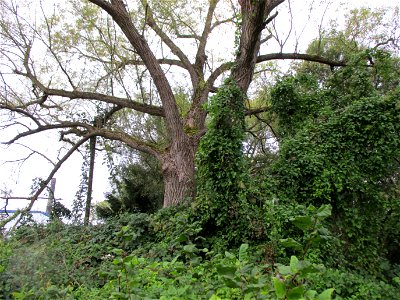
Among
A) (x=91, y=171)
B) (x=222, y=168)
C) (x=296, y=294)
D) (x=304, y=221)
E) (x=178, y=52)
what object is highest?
(x=178, y=52)

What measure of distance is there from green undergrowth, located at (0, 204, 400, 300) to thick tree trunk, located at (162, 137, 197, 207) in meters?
1.26

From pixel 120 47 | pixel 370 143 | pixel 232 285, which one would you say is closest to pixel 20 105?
pixel 120 47

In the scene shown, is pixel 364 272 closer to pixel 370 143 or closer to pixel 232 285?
pixel 370 143

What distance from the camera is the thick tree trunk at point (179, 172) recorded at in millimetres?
8844

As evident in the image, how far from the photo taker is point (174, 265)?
2.66 metres

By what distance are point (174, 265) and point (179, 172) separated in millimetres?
6489

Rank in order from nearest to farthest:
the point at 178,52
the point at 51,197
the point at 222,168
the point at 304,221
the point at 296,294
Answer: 1. the point at 296,294
2. the point at 304,221
3. the point at 222,168
4. the point at 51,197
5. the point at 178,52

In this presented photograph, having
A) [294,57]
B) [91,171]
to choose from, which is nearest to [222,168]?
[294,57]

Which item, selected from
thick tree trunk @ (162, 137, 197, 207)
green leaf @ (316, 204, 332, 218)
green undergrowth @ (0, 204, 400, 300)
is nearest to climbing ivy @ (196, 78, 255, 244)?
green undergrowth @ (0, 204, 400, 300)

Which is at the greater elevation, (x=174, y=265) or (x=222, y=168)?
(x=222, y=168)

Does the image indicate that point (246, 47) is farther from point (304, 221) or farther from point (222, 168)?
point (304, 221)

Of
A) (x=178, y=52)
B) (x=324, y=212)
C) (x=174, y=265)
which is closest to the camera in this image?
(x=324, y=212)

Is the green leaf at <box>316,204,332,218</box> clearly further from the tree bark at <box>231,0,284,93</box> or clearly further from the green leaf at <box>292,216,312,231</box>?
the tree bark at <box>231,0,284,93</box>

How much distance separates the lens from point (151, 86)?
40.1 feet
